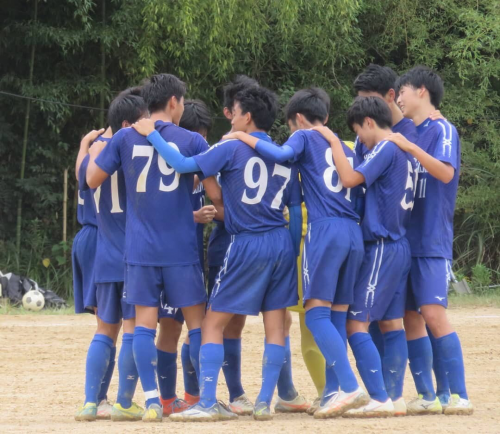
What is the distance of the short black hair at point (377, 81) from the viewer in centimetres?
554

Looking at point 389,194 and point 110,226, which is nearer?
point 389,194

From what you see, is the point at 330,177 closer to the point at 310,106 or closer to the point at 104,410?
the point at 310,106

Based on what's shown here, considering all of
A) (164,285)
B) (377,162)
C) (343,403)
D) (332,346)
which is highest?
(377,162)

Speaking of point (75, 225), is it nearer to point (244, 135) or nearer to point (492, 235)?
point (492, 235)

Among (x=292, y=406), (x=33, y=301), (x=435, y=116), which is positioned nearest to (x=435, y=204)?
(x=435, y=116)

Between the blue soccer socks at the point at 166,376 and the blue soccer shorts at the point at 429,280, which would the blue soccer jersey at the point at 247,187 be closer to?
the blue soccer shorts at the point at 429,280

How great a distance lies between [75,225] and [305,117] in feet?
32.1

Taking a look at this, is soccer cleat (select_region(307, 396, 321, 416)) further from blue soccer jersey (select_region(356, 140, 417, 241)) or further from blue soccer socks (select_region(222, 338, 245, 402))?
blue soccer jersey (select_region(356, 140, 417, 241))

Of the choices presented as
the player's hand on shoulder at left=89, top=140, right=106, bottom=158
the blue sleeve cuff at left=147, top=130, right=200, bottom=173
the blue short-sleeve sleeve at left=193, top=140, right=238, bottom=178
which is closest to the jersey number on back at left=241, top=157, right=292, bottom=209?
the blue short-sleeve sleeve at left=193, top=140, right=238, bottom=178

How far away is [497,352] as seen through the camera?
855 cm

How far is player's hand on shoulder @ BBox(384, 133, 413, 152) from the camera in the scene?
5.12 metres

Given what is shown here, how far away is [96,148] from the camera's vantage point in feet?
17.5

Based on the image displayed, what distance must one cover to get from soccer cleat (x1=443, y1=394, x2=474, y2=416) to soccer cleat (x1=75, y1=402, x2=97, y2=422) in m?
1.95

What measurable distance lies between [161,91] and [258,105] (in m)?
0.55
